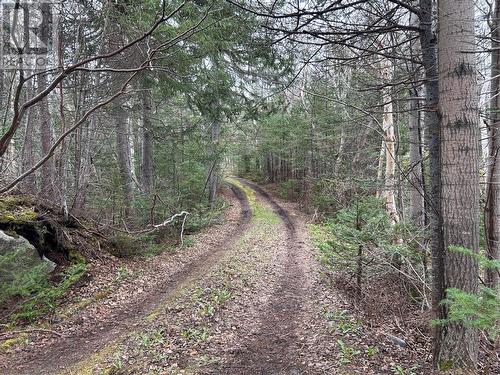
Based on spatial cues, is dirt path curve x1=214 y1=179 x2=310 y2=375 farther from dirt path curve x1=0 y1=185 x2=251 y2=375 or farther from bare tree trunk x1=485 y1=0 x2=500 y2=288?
bare tree trunk x1=485 y1=0 x2=500 y2=288

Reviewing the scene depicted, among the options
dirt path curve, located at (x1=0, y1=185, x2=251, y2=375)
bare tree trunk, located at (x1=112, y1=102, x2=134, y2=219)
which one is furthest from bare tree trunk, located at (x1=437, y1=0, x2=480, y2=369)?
bare tree trunk, located at (x1=112, y1=102, x2=134, y2=219)

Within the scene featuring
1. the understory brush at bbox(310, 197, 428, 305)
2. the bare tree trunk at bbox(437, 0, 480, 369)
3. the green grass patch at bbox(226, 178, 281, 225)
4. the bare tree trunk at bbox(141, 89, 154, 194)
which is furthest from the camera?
the green grass patch at bbox(226, 178, 281, 225)

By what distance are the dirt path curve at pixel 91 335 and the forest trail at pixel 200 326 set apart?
0.02m

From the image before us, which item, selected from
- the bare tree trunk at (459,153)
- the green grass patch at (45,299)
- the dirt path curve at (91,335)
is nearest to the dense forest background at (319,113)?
the bare tree trunk at (459,153)

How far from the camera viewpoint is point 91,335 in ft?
17.0

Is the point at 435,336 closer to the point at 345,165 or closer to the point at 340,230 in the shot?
the point at 340,230

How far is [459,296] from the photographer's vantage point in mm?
2254

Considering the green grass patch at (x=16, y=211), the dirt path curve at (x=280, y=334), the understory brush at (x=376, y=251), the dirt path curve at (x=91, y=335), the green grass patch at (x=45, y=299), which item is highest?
the green grass patch at (x=16, y=211)

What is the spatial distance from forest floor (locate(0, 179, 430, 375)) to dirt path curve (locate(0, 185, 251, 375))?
0.06 feet

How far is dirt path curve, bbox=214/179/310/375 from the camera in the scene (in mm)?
4141

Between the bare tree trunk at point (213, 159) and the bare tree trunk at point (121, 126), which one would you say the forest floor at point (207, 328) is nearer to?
the bare tree trunk at point (121, 126)

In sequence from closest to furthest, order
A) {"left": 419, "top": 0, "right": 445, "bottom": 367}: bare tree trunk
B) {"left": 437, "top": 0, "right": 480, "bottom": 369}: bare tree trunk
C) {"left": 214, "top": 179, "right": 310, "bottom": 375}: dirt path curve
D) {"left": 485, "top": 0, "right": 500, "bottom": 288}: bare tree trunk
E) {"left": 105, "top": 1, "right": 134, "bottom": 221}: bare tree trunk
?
{"left": 437, "top": 0, "right": 480, "bottom": 369}: bare tree trunk
{"left": 419, "top": 0, "right": 445, "bottom": 367}: bare tree trunk
{"left": 214, "top": 179, "right": 310, "bottom": 375}: dirt path curve
{"left": 485, "top": 0, "right": 500, "bottom": 288}: bare tree trunk
{"left": 105, "top": 1, "right": 134, "bottom": 221}: bare tree trunk

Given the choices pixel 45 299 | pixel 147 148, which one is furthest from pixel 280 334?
pixel 147 148

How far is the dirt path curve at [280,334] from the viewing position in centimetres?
414
